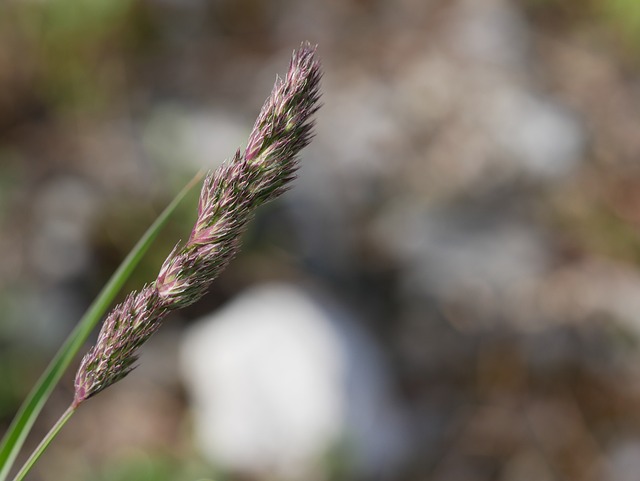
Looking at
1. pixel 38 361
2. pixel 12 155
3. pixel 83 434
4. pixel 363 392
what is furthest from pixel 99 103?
pixel 363 392

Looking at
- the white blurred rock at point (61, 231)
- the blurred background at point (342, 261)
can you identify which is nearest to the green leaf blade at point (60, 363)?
the blurred background at point (342, 261)

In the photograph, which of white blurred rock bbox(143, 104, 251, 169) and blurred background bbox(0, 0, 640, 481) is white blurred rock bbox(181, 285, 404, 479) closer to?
blurred background bbox(0, 0, 640, 481)

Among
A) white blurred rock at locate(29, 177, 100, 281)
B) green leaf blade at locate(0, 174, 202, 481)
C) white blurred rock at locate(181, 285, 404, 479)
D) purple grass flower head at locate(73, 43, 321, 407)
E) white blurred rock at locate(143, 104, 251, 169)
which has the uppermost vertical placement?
purple grass flower head at locate(73, 43, 321, 407)

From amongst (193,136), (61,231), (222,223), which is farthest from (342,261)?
(222,223)

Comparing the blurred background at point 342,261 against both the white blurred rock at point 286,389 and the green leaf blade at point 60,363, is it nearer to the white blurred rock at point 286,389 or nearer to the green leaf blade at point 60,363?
the white blurred rock at point 286,389

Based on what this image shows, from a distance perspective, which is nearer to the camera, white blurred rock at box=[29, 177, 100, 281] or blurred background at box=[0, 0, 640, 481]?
blurred background at box=[0, 0, 640, 481]

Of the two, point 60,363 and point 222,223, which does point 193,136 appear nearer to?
point 60,363

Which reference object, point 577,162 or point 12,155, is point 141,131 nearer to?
point 12,155

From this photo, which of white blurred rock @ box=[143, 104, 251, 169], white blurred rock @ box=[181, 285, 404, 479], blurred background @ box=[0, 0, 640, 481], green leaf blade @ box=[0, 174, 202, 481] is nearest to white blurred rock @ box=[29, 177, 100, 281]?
blurred background @ box=[0, 0, 640, 481]
